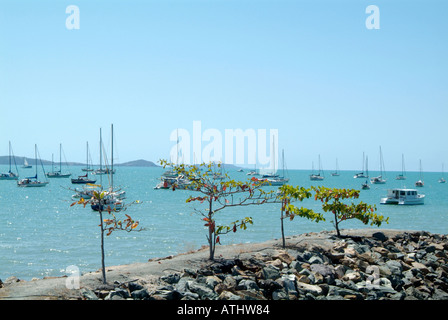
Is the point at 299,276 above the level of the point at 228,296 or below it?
below

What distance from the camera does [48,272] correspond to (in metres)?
24.6

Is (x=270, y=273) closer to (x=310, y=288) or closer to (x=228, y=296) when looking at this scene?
(x=310, y=288)

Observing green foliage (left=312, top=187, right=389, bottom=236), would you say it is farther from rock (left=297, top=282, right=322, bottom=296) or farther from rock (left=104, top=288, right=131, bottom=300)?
rock (left=104, top=288, right=131, bottom=300)

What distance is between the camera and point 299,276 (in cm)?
1566

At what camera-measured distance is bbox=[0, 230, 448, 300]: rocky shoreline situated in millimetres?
13273

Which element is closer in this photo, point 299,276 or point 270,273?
point 270,273

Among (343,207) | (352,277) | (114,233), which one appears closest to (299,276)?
(352,277)

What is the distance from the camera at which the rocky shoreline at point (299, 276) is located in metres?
13.3

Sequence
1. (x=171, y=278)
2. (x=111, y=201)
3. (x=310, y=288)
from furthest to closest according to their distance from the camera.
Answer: (x=111, y=201)
(x=310, y=288)
(x=171, y=278)

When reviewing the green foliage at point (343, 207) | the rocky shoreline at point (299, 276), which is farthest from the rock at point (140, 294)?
the green foliage at point (343, 207)

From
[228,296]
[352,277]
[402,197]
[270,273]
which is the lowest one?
[402,197]

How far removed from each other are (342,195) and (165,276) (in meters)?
10.6

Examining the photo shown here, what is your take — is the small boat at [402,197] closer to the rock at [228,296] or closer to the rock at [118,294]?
the rock at [228,296]
